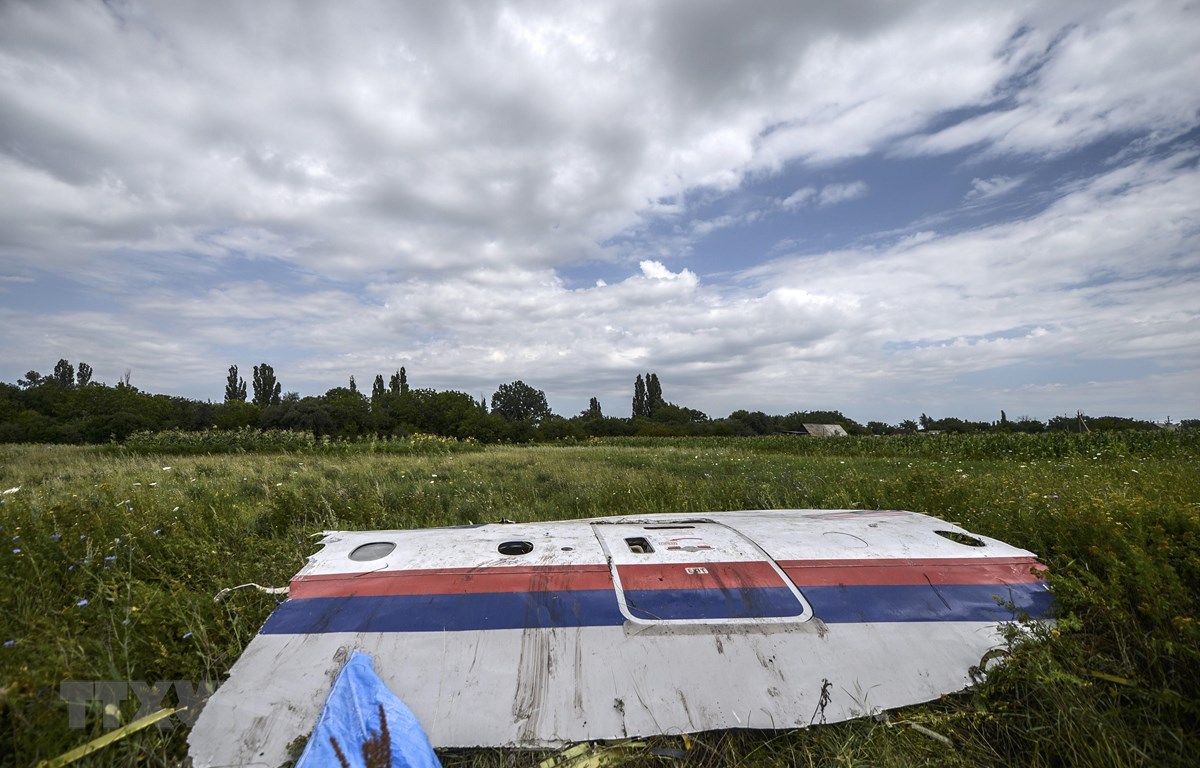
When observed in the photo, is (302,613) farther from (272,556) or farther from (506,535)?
(272,556)

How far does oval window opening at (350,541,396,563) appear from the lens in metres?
3.24

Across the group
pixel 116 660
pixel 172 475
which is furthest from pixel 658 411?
pixel 116 660

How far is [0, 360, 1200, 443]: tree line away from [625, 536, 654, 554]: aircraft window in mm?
18172

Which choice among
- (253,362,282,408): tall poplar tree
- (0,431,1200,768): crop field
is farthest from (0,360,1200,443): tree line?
(0,431,1200,768): crop field

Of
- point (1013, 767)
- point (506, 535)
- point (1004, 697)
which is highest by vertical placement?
point (506, 535)

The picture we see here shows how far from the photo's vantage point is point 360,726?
6.91ft

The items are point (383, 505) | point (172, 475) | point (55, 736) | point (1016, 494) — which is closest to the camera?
point (55, 736)

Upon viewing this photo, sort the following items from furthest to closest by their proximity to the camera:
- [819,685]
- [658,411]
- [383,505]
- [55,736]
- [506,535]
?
1. [658,411]
2. [383,505]
3. [506,535]
4. [819,685]
5. [55,736]

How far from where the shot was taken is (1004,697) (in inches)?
102

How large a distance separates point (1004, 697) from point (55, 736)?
13.9 feet

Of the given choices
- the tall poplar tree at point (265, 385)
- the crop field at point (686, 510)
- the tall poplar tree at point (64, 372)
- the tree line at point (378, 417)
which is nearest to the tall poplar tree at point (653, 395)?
the tree line at point (378, 417)

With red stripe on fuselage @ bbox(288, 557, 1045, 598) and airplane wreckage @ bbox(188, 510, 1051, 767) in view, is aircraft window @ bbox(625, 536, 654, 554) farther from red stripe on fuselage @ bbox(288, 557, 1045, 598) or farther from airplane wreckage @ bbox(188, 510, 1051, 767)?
red stripe on fuselage @ bbox(288, 557, 1045, 598)
